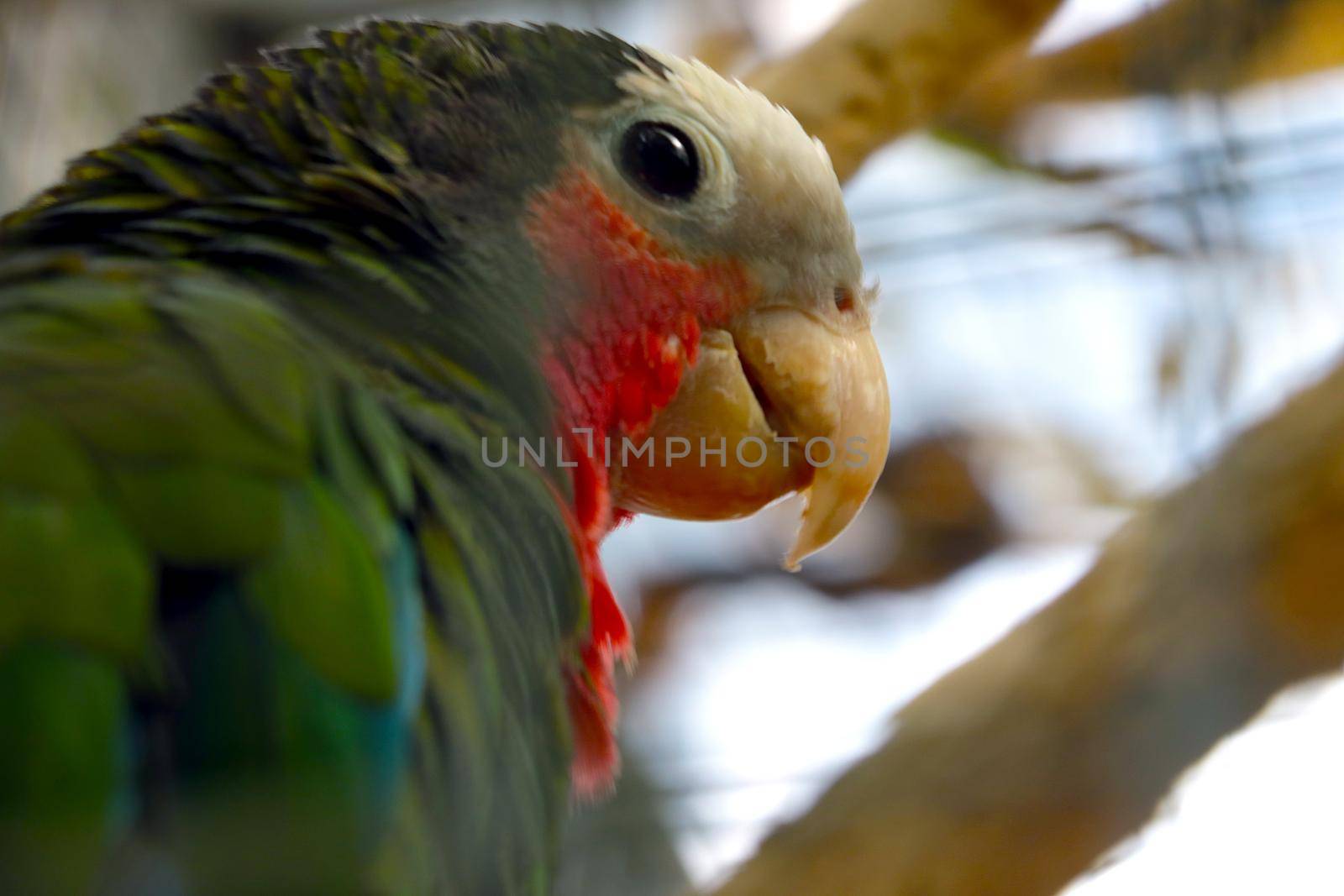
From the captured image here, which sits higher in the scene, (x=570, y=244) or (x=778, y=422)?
(x=570, y=244)

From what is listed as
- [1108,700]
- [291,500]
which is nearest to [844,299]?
[1108,700]

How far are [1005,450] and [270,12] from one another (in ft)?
4.31

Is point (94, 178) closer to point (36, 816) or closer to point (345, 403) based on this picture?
point (345, 403)

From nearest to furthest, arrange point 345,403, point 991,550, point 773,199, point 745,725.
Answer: point 345,403
point 773,199
point 745,725
point 991,550

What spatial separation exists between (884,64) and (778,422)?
0.48 meters

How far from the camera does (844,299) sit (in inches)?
36.9

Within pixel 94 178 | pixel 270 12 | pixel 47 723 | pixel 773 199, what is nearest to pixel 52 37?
pixel 270 12

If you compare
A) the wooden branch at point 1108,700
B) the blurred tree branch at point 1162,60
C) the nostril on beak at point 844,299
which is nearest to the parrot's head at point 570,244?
the nostril on beak at point 844,299

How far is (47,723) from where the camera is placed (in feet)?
1.65

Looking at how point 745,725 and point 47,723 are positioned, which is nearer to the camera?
point 47,723

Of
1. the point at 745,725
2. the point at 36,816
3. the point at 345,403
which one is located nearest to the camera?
the point at 36,816

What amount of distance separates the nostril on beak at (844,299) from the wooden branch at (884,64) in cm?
31

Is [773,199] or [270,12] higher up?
[270,12]

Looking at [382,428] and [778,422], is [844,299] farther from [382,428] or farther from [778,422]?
[382,428]
